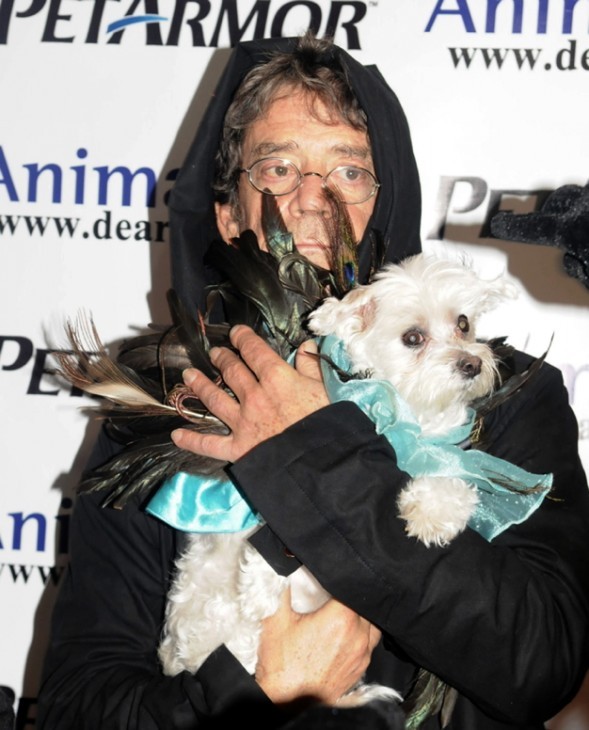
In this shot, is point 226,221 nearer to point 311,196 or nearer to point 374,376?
point 311,196

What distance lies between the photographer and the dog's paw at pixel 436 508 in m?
1.42

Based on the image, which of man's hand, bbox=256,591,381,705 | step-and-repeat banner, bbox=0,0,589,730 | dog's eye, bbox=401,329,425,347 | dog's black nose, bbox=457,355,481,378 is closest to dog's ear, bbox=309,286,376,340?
dog's eye, bbox=401,329,425,347

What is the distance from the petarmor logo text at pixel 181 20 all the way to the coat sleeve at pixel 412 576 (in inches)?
69.6

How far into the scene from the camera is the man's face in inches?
75.7

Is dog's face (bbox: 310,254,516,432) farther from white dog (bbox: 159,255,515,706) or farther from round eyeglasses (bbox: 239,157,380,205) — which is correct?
round eyeglasses (bbox: 239,157,380,205)

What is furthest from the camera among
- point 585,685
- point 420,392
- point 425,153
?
point 425,153

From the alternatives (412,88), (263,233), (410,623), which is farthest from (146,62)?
(410,623)

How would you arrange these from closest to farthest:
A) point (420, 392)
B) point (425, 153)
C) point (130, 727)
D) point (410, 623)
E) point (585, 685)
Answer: point (410, 623) → point (130, 727) → point (420, 392) → point (585, 685) → point (425, 153)

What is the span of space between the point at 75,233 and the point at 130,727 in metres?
1.80

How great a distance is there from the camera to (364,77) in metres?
1.96

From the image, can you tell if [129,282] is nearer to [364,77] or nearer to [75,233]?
[75,233]

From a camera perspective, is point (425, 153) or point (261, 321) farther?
point (425, 153)

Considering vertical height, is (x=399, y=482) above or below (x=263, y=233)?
below

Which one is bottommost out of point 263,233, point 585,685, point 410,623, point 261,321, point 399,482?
point 585,685
